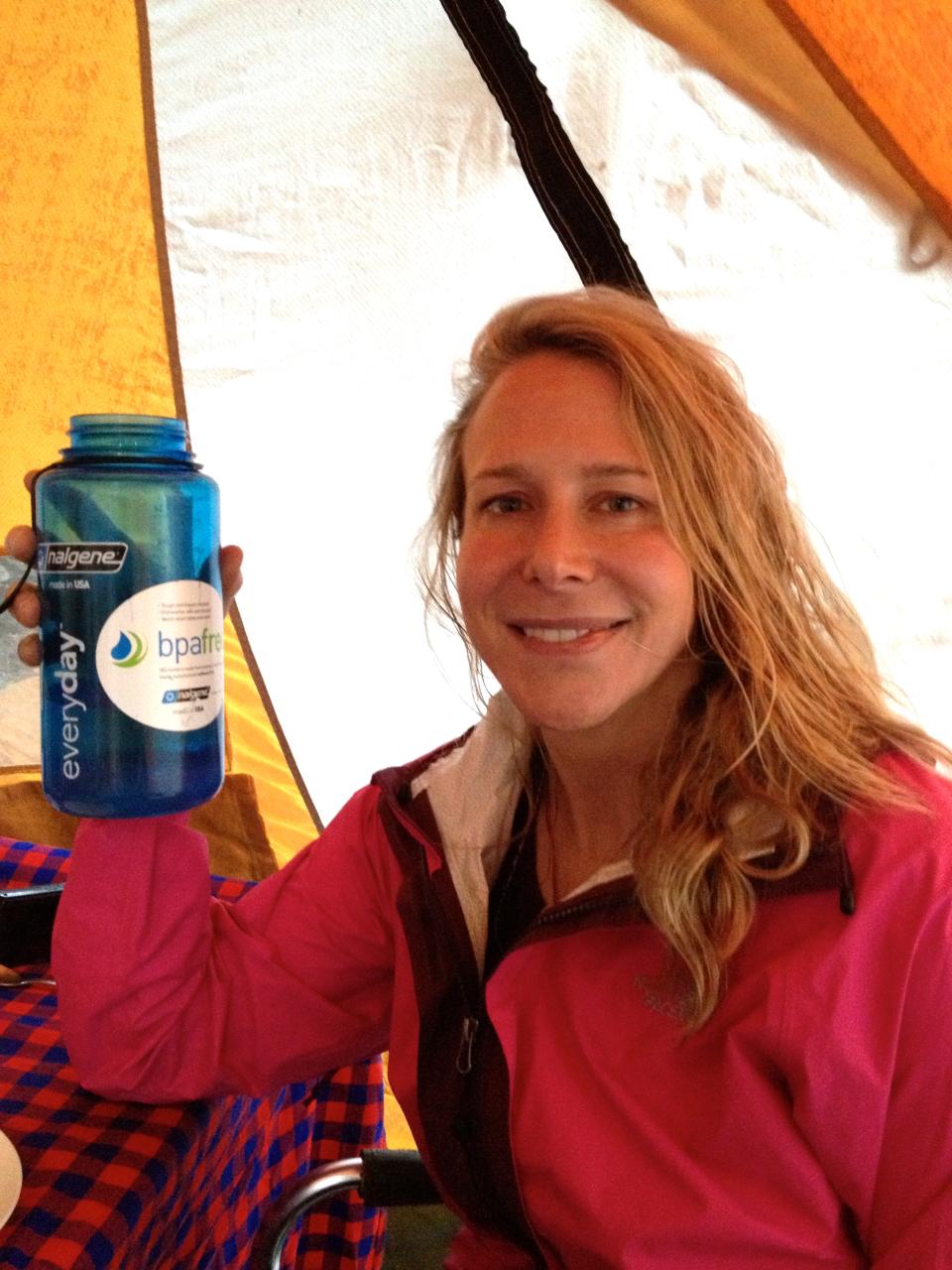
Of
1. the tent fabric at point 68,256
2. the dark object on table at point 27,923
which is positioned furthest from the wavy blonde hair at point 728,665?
the tent fabric at point 68,256

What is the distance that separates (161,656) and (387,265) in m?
0.90

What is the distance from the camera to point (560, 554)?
815 millimetres

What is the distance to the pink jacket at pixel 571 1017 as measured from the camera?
2.26ft

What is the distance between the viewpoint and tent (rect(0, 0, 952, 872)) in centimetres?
129

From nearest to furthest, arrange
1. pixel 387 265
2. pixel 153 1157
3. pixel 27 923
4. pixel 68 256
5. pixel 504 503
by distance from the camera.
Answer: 1. pixel 153 1157
2. pixel 504 503
3. pixel 27 923
4. pixel 387 265
5. pixel 68 256

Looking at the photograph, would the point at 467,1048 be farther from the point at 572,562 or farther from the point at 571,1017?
the point at 572,562

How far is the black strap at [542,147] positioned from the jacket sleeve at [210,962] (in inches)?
30.8

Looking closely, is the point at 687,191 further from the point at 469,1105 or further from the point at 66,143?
the point at 469,1105

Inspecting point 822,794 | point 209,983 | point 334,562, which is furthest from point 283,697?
point 822,794

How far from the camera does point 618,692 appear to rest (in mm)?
842

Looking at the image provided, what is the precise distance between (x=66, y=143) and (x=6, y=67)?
12 centimetres

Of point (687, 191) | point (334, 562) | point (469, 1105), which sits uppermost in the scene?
point (687, 191)

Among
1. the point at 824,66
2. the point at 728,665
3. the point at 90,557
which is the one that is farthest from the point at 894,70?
the point at 90,557

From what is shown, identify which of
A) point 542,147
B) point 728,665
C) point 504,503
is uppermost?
point 542,147
